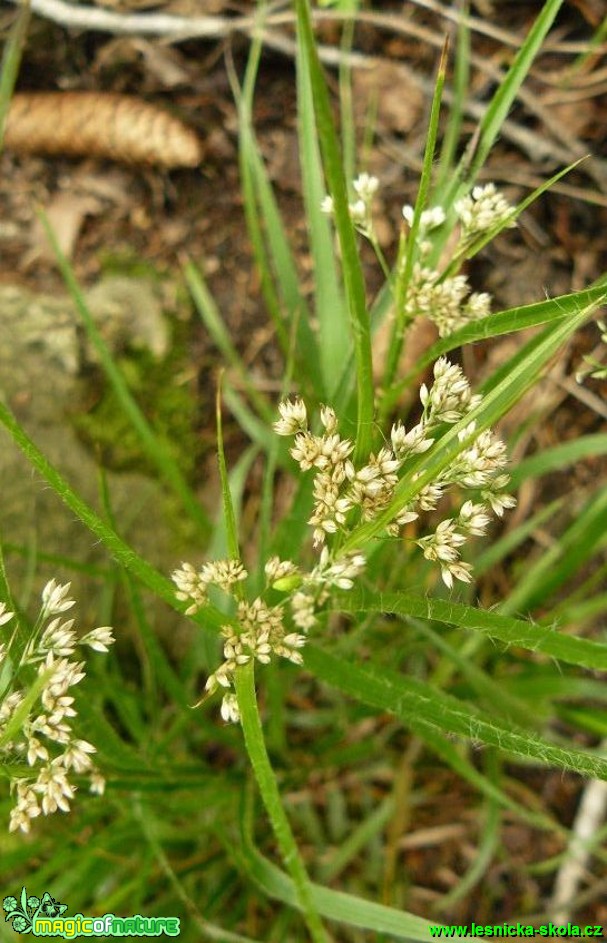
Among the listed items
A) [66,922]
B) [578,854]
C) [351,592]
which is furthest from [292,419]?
[578,854]

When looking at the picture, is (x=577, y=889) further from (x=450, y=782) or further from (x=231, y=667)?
(x=231, y=667)

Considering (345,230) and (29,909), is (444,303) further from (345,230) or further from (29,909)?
(29,909)

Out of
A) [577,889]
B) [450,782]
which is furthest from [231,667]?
[577,889]

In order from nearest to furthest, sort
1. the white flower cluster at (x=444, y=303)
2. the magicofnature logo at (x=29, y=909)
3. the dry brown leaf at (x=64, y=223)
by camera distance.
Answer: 1. the white flower cluster at (x=444, y=303)
2. the magicofnature logo at (x=29, y=909)
3. the dry brown leaf at (x=64, y=223)

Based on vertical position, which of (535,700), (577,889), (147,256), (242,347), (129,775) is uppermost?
(147,256)

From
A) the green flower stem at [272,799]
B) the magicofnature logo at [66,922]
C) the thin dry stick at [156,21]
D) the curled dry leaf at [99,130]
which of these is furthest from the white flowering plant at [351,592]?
the thin dry stick at [156,21]

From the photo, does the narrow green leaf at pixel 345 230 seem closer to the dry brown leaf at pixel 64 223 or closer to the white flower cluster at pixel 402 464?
the white flower cluster at pixel 402 464
